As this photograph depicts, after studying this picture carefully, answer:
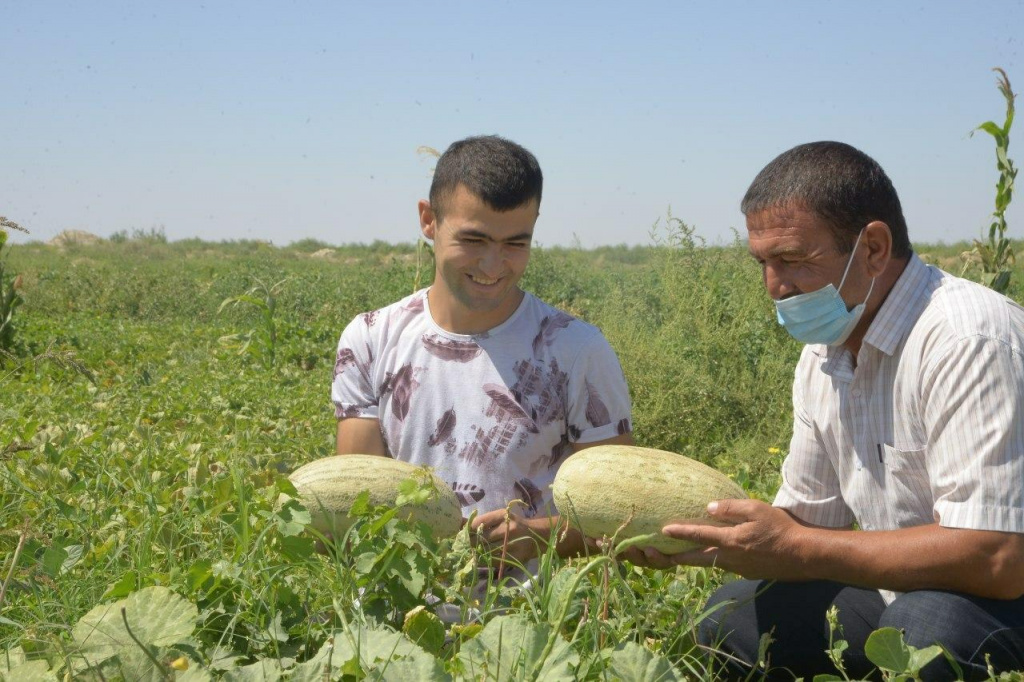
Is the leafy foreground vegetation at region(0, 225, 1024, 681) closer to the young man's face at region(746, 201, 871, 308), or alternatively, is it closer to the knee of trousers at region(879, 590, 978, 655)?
the knee of trousers at region(879, 590, 978, 655)

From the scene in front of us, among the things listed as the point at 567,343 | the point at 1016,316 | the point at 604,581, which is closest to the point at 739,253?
the point at 567,343

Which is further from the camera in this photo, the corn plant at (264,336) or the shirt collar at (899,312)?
the corn plant at (264,336)

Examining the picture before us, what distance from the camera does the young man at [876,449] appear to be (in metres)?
2.26

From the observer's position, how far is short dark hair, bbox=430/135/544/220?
3045 millimetres

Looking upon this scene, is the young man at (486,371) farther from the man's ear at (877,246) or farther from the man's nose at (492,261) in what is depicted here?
the man's ear at (877,246)

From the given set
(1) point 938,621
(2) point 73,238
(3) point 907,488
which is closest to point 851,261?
(3) point 907,488

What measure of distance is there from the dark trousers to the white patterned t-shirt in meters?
0.69

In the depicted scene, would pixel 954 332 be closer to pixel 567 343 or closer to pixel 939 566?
pixel 939 566

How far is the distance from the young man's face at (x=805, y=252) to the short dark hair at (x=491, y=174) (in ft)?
2.67

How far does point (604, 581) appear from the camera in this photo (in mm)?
2158

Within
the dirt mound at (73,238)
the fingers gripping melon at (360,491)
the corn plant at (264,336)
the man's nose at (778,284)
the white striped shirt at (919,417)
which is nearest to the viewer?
the white striped shirt at (919,417)

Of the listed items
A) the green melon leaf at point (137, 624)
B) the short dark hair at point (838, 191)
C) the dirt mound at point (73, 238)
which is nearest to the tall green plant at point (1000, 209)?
the short dark hair at point (838, 191)

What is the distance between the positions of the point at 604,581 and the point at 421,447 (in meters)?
1.14

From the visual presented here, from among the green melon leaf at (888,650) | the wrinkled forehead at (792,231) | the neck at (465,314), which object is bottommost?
the green melon leaf at (888,650)
